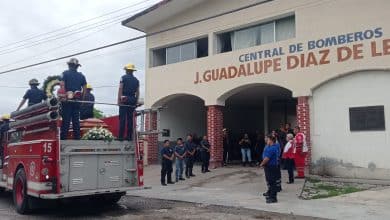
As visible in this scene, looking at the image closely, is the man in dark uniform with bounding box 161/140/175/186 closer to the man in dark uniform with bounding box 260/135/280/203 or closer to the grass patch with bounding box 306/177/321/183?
the grass patch with bounding box 306/177/321/183

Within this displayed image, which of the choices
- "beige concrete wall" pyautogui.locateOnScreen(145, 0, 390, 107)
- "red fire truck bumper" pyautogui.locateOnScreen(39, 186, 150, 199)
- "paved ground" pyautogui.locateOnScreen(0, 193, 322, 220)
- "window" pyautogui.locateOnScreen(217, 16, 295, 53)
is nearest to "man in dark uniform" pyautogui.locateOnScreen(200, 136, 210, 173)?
"beige concrete wall" pyautogui.locateOnScreen(145, 0, 390, 107)

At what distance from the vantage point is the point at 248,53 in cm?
1758

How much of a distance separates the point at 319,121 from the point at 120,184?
7.86m

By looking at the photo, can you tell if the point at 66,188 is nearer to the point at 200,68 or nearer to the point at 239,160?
the point at 200,68

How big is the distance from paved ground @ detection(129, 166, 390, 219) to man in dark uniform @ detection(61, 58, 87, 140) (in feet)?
11.8

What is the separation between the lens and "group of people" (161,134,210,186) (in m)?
15.7

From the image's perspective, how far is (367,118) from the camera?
47.3ft

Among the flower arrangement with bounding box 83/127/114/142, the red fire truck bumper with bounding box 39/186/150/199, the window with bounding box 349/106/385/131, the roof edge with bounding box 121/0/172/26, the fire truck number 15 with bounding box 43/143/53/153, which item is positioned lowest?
the red fire truck bumper with bounding box 39/186/150/199

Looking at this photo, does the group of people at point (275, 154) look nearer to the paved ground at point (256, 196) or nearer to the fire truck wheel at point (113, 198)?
the paved ground at point (256, 196)

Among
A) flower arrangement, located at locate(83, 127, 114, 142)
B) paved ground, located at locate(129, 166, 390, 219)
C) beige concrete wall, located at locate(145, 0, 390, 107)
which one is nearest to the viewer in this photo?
paved ground, located at locate(129, 166, 390, 219)

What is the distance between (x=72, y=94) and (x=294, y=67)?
846 centimetres

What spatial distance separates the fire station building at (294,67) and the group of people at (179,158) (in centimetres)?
116

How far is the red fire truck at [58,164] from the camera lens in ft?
31.1

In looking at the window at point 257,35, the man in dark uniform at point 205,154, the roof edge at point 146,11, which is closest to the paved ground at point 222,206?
the man in dark uniform at point 205,154
